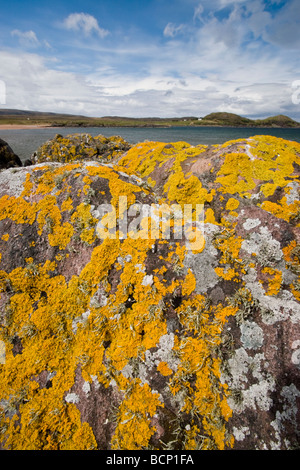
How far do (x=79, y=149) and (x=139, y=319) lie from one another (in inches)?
603

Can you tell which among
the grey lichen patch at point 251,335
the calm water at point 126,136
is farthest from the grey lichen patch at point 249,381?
the calm water at point 126,136

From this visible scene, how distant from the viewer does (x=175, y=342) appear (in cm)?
407

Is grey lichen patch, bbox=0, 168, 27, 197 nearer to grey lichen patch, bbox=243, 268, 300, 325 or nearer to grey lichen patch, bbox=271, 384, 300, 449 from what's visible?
grey lichen patch, bbox=243, 268, 300, 325

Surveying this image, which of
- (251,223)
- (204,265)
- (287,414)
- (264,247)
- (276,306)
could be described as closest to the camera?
(287,414)

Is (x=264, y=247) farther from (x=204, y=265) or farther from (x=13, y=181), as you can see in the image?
(x=13, y=181)

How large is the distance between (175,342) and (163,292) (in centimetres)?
95

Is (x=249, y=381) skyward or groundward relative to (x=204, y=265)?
groundward

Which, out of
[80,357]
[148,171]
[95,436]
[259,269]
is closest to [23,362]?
[80,357]

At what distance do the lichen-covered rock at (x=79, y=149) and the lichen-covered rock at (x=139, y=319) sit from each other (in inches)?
423

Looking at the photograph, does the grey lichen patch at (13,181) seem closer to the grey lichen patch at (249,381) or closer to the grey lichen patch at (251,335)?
the grey lichen patch at (251,335)

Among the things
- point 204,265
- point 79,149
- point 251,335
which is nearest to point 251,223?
Result: point 204,265

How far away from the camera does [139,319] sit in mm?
4273

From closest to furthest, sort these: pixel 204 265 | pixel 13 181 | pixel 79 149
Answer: pixel 204 265 → pixel 13 181 → pixel 79 149

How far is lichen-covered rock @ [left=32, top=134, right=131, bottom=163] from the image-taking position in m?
16.1
